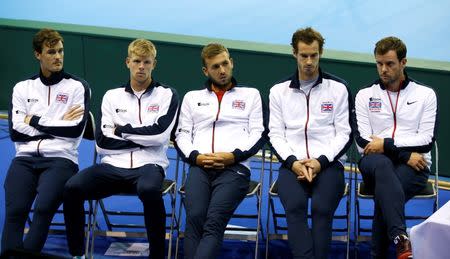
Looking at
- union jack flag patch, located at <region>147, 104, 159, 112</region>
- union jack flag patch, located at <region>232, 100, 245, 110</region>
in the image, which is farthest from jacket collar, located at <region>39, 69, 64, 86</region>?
union jack flag patch, located at <region>232, 100, 245, 110</region>

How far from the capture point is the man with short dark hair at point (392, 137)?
455 cm

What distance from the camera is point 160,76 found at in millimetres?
7633

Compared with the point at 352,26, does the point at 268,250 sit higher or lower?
lower

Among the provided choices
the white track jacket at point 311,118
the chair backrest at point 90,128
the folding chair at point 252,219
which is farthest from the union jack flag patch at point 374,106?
the chair backrest at point 90,128

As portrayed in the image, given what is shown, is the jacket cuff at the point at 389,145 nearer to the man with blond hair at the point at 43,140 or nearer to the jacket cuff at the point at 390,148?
the jacket cuff at the point at 390,148

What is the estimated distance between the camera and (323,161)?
15.6 feet

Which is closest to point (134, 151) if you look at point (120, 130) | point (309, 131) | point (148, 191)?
point (120, 130)

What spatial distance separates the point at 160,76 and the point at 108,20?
2.09 m

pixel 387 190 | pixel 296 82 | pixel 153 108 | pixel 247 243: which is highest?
pixel 296 82

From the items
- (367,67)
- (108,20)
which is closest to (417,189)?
(367,67)

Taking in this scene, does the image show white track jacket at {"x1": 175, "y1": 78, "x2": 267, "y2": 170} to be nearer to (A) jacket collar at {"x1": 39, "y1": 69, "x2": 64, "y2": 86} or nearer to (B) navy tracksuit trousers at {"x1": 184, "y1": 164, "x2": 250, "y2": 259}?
(B) navy tracksuit trousers at {"x1": 184, "y1": 164, "x2": 250, "y2": 259}

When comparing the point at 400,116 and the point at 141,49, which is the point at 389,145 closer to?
the point at 400,116

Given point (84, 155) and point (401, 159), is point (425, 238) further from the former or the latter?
point (84, 155)

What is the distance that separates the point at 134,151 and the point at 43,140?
694mm
